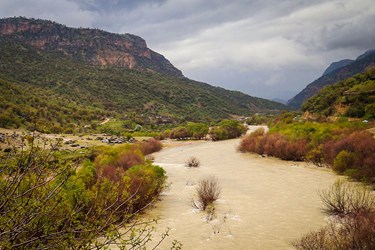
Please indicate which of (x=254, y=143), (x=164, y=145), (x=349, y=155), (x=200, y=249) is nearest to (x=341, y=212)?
(x=200, y=249)

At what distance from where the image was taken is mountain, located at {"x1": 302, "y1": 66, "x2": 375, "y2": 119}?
2063 inches

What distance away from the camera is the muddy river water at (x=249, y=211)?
43.6 feet

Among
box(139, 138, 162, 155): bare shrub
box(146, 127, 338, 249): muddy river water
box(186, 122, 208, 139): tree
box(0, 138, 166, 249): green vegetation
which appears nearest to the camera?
box(0, 138, 166, 249): green vegetation

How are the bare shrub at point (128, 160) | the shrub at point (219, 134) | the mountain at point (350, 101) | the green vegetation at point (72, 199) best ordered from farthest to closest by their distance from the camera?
the shrub at point (219, 134)
the mountain at point (350, 101)
the bare shrub at point (128, 160)
the green vegetation at point (72, 199)

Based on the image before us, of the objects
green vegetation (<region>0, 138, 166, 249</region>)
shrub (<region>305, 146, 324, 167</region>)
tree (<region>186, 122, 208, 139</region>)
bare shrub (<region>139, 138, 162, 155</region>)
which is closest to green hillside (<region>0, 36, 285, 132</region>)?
bare shrub (<region>139, 138, 162, 155</region>)

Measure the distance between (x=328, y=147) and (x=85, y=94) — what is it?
10289cm

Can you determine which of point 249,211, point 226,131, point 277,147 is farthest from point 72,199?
point 226,131

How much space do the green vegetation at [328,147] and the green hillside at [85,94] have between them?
5009cm

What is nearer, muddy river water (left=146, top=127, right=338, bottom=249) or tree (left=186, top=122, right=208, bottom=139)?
muddy river water (left=146, top=127, right=338, bottom=249)

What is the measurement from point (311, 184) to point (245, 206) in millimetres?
A: 8121

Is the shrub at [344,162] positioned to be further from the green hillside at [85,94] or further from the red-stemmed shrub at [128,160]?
the green hillside at [85,94]

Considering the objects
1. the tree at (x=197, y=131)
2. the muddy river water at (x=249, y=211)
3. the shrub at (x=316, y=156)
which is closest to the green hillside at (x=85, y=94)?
the tree at (x=197, y=131)

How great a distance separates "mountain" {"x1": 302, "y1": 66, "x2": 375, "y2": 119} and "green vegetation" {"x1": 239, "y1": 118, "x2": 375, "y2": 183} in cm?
1242

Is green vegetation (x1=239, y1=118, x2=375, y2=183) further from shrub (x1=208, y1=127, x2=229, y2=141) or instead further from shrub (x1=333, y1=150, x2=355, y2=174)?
shrub (x1=208, y1=127, x2=229, y2=141)
